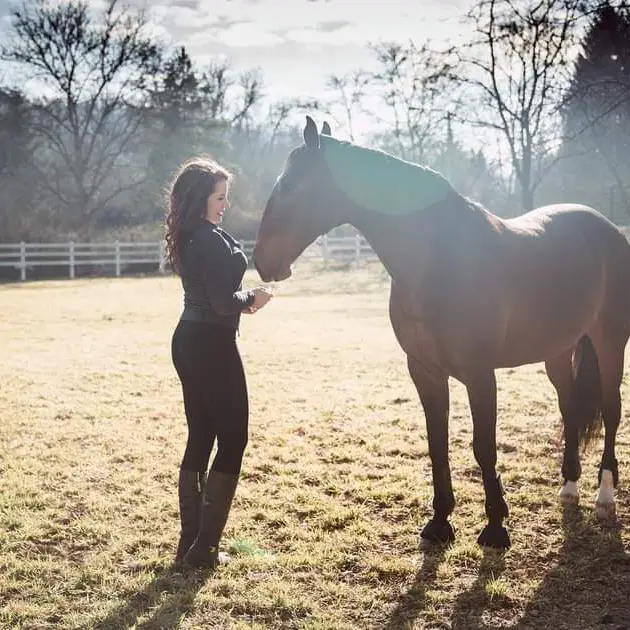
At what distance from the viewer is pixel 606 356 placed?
4.08m

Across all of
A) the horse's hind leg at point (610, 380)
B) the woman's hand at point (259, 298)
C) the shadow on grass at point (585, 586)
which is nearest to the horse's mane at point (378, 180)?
the woman's hand at point (259, 298)

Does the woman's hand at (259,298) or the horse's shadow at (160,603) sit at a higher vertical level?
the woman's hand at (259,298)

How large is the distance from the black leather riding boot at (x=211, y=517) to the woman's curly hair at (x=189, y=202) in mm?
991

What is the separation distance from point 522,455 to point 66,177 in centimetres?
2786

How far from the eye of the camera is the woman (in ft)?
9.96

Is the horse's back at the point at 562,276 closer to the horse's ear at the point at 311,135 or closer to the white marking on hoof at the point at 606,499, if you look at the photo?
the white marking on hoof at the point at 606,499

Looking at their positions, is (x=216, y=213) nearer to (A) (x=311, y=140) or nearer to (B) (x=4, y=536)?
(A) (x=311, y=140)

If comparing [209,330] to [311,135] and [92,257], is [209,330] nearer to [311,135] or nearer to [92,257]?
[311,135]

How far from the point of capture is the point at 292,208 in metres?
3.16

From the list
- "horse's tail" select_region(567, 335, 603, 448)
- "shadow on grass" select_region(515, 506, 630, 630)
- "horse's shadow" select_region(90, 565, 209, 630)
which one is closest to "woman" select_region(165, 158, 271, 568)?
"horse's shadow" select_region(90, 565, 209, 630)

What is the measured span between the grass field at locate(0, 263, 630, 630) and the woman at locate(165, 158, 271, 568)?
0.36 metres

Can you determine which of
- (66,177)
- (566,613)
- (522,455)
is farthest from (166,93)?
(566,613)

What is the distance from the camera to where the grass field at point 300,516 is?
2.82m

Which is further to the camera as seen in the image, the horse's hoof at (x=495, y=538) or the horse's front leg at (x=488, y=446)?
the horse's hoof at (x=495, y=538)
